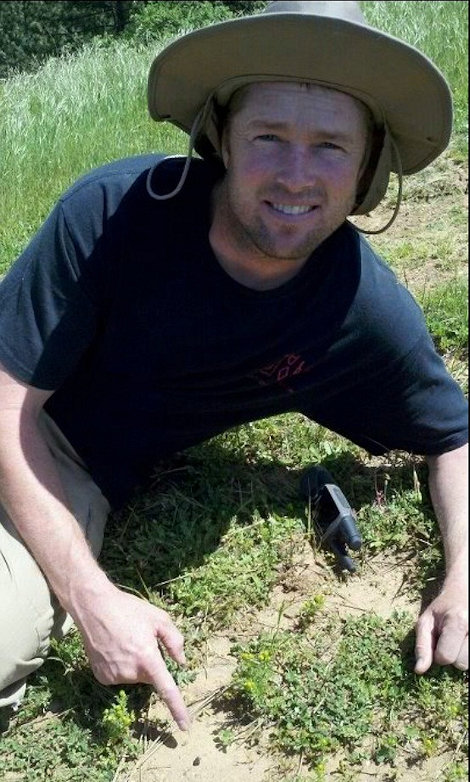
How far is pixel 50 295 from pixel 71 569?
2.67 feet

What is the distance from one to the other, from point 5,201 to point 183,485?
6.42ft

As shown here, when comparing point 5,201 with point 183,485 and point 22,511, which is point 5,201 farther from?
point 22,511

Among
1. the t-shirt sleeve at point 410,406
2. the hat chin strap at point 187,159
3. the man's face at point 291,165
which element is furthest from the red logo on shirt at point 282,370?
the hat chin strap at point 187,159

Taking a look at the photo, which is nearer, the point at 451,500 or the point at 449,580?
the point at 449,580

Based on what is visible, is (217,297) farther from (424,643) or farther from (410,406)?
(424,643)

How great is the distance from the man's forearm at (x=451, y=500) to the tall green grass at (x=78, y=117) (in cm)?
186

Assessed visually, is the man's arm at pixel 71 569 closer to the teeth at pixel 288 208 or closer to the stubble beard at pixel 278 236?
the stubble beard at pixel 278 236

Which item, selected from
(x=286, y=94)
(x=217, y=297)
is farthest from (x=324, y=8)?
(x=217, y=297)

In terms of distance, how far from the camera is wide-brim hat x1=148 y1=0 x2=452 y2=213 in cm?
254

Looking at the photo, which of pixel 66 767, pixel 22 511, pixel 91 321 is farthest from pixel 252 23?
pixel 66 767

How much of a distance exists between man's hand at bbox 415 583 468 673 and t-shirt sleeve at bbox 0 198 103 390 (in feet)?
4.45

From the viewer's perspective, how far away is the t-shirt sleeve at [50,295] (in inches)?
114

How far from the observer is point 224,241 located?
2.95 m

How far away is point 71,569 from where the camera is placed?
3.02 metres
